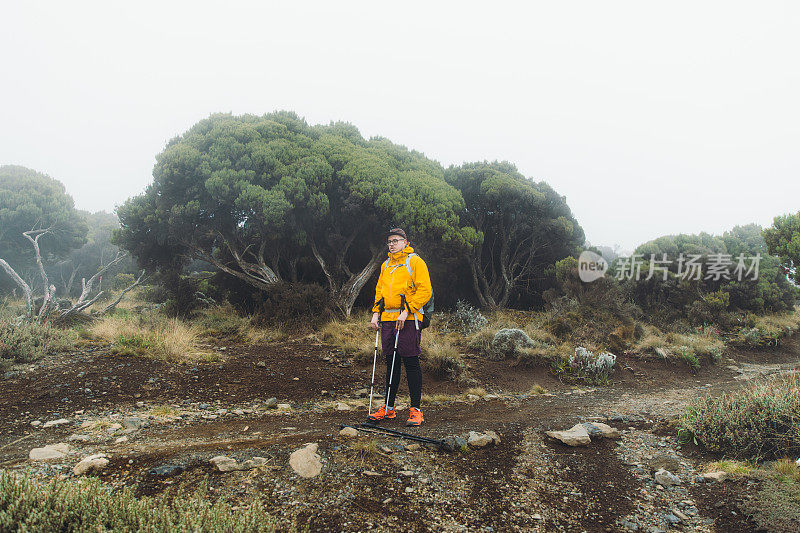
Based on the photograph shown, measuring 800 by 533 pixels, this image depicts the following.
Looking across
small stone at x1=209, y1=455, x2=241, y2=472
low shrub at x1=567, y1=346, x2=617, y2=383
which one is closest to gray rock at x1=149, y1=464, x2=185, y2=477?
small stone at x1=209, y1=455, x2=241, y2=472

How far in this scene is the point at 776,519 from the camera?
2.66 m

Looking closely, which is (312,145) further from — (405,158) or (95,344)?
(95,344)

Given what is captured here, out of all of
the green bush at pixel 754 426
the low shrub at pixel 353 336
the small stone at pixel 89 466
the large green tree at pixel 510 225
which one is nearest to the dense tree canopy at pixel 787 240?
the large green tree at pixel 510 225

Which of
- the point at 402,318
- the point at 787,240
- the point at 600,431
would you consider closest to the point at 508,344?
the point at 600,431

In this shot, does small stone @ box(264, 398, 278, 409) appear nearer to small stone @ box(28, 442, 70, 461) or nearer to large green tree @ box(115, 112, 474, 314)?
small stone @ box(28, 442, 70, 461)

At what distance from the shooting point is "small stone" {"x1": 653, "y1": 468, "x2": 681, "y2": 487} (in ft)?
11.3

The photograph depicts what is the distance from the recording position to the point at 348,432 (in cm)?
414

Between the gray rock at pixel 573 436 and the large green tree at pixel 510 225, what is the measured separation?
39.6ft

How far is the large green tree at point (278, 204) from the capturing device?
38.3ft

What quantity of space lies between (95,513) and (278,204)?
32.3 ft

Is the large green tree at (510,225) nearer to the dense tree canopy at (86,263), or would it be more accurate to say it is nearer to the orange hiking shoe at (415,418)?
the orange hiking shoe at (415,418)

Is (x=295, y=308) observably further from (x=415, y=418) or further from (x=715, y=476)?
(x=715, y=476)

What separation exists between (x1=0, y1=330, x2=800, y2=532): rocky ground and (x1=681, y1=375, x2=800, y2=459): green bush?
0.89ft

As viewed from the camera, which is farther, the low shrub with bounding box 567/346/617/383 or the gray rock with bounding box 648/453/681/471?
the low shrub with bounding box 567/346/617/383
